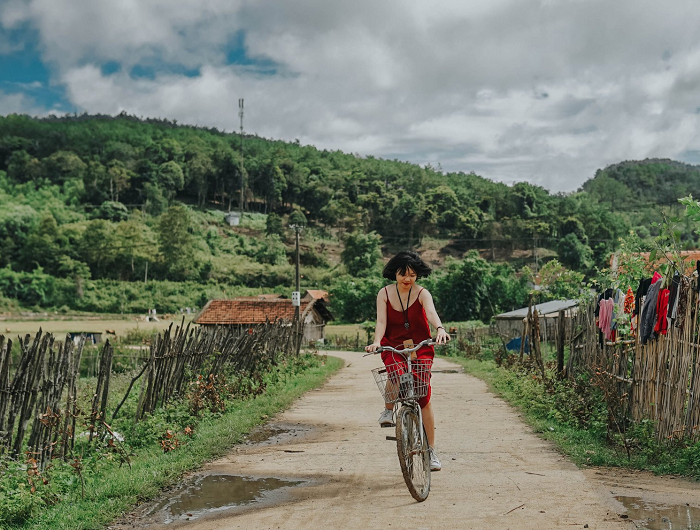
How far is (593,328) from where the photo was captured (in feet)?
31.5

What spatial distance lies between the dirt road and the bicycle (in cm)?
21

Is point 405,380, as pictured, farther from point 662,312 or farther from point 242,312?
point 242,312

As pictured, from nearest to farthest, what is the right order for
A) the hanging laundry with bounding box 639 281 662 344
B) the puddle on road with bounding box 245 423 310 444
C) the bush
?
the hanging laundry with bounding box 639 281 662 344 < the puddle on road with bounding box 245 423 310 444 < the bush

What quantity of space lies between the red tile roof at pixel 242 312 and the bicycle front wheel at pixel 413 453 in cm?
3387

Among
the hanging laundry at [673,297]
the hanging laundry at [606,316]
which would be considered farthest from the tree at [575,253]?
the hanging laundry at [673,297]

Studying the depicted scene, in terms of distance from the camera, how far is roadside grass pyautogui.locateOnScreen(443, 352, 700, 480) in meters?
6.20

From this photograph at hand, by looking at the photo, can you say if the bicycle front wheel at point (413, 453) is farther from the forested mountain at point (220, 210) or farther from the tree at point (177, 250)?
the tree at point (177, 250)

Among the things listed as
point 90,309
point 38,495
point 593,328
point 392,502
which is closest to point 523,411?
point 593,328

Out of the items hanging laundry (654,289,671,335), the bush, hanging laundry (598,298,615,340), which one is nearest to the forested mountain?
the bush

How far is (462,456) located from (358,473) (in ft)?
4.09

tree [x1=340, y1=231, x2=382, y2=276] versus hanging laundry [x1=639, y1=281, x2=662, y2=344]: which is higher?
tree [x1=340, y1=231, x2=382, y2=276]

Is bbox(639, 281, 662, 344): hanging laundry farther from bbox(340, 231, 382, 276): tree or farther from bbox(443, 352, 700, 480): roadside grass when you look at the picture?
bbox(340, 231, 382, 276): tree

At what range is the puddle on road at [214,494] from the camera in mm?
5137

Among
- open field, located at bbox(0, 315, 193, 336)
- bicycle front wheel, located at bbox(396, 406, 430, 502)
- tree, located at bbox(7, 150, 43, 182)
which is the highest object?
tree, located at bbox(7, 150, 43, 182)
